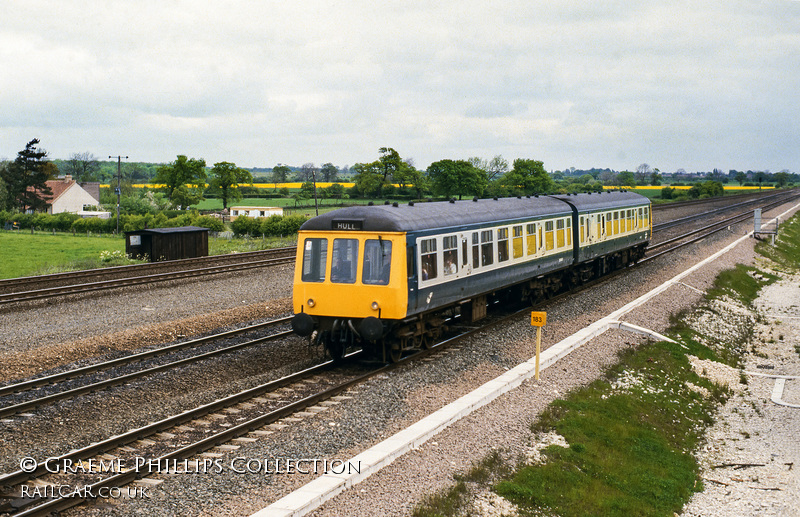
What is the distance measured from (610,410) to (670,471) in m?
→ 1.84

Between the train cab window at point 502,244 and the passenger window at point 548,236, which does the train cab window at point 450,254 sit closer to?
the train cab window at point 502,244

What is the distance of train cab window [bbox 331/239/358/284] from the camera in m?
14.5

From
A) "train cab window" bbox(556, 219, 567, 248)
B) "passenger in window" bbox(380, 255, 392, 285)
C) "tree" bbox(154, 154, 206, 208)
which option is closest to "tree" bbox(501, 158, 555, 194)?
Answer: "tree" bbox(154, 154, 206, 208)

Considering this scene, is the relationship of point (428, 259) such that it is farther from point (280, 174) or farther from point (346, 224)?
point (280, 174)

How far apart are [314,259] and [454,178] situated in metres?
72.9

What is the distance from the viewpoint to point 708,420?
53.5ft

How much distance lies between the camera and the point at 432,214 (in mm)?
16047

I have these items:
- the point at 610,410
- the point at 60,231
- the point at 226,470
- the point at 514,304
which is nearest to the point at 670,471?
the point at 610,410

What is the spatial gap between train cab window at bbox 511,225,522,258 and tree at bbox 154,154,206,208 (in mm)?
85817

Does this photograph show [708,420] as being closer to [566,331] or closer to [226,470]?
[566,331]

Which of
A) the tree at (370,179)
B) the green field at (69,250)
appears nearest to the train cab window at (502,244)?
the green field at (69,250)

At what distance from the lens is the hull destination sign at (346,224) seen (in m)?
14.5

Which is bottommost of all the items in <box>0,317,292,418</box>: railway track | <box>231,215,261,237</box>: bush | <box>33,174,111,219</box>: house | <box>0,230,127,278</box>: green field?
<box>0,317,292,418</box>: railway track

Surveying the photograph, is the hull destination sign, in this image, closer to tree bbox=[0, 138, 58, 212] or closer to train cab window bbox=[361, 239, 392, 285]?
train cab window bbox=[361, 239, 392, 285]
